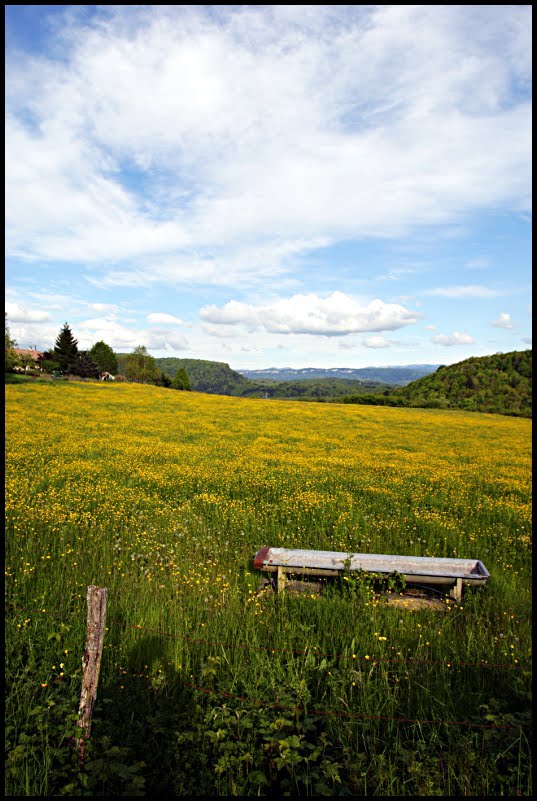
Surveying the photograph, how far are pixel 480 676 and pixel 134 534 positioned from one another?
263 inches

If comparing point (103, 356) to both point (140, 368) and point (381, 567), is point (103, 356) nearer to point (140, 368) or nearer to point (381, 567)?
point (140, 368)

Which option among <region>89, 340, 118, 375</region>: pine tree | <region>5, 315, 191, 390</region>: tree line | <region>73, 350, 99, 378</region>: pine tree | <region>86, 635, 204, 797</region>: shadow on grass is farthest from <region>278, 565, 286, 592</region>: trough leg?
<region>89, 340, 118, 375</region>: pine tree

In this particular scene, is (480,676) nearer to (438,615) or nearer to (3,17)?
(438,615)

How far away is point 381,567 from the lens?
6.96 m

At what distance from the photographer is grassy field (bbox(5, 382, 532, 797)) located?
3604 mm

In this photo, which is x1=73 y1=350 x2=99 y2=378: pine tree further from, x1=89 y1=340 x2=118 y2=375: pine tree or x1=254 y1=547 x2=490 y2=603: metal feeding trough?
x1=254 y1=547 x2=490 y2=603: metal feeding trough

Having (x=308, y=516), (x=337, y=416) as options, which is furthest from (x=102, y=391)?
(x=308, y=516)

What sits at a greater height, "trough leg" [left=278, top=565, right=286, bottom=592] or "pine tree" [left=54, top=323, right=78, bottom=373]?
"pine tree" [left=54, top=323, right=78, bottom=373]

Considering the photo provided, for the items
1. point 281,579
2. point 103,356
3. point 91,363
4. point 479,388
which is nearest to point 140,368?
point 103,356

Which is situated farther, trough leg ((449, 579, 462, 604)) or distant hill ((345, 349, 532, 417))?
distant hill ((345, 349, 532, 417))

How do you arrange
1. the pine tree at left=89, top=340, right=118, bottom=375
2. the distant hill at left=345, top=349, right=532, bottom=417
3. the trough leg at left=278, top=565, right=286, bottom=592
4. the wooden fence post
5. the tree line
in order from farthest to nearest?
the pine tree at left=89, top=340, right=118, bottom=375 < the tree line < the distant hill at left=345, top=349, right=532, bottom=417 < the trough leg at left=278, top=565, right=286, bottom=592 < the wooden fence post

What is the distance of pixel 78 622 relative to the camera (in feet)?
17.9

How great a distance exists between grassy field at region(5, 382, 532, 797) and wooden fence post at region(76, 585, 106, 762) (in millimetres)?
200

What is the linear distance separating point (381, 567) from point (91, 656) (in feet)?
15.4
